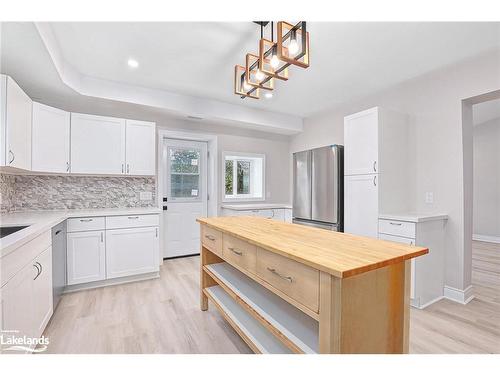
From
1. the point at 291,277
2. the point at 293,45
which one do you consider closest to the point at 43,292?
the point at 291,277

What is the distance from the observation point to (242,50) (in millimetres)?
2389

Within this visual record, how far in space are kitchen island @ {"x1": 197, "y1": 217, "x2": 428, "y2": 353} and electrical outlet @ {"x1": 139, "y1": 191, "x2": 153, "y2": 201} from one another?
249 centimetres

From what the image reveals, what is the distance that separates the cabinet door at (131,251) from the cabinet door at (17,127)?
1105 mm

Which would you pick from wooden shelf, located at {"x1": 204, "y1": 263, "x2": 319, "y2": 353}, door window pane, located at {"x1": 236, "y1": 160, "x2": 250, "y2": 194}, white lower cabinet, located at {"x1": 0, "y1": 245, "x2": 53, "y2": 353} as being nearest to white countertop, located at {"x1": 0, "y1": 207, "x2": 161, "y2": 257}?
white lower cabinet, located at {"x1": 0, "y1": 245, "x2": 53, "y2": 353}

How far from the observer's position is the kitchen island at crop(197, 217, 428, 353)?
96 cm

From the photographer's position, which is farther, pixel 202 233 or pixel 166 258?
pixel 166 258

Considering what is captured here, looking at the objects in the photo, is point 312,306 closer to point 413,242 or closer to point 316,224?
point 413,242

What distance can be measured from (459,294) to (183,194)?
3.82m

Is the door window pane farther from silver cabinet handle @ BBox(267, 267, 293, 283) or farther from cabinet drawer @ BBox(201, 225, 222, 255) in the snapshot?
silver cabinet handle @ BBox(267, 267, 293, 283)

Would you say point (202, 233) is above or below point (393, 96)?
below
